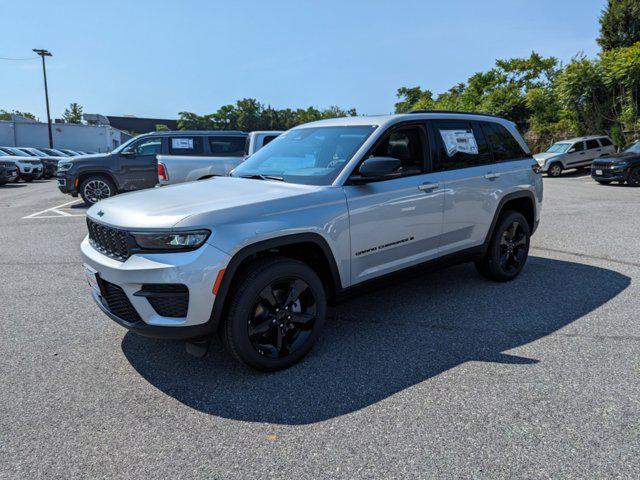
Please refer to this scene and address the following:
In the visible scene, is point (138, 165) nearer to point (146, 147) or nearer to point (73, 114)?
point (146, 147)

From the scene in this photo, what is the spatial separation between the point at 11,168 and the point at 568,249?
22023mm

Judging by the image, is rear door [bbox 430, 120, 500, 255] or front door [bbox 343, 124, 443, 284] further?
rear door [bbox 430, 120, 500, 255]

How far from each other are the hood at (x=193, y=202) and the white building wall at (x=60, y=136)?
51290mm

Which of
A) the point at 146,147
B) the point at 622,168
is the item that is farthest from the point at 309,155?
the point at 622,168

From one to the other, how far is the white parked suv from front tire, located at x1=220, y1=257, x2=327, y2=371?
65.9 feet

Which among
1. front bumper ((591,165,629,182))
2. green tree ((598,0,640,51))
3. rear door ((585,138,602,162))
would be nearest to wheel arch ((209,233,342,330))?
front bumper ((591,165,629,182))

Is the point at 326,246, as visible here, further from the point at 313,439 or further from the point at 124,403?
the point at 124,403

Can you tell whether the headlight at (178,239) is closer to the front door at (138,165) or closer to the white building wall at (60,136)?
the front door at (138,165)

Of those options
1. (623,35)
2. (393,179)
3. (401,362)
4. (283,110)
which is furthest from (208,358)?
(283,110)

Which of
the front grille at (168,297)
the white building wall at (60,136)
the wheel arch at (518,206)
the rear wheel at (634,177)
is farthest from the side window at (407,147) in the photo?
the white building wall at (60,136)

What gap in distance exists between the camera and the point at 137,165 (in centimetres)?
1173

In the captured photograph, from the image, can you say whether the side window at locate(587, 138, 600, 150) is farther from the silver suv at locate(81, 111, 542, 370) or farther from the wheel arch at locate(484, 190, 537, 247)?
the silver suv at locate(81, 111, 542, 370)

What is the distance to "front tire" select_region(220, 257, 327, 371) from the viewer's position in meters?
3.04

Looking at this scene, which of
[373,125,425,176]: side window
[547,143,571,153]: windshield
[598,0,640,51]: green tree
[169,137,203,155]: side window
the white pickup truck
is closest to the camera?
[373,125,425,176]: side window
